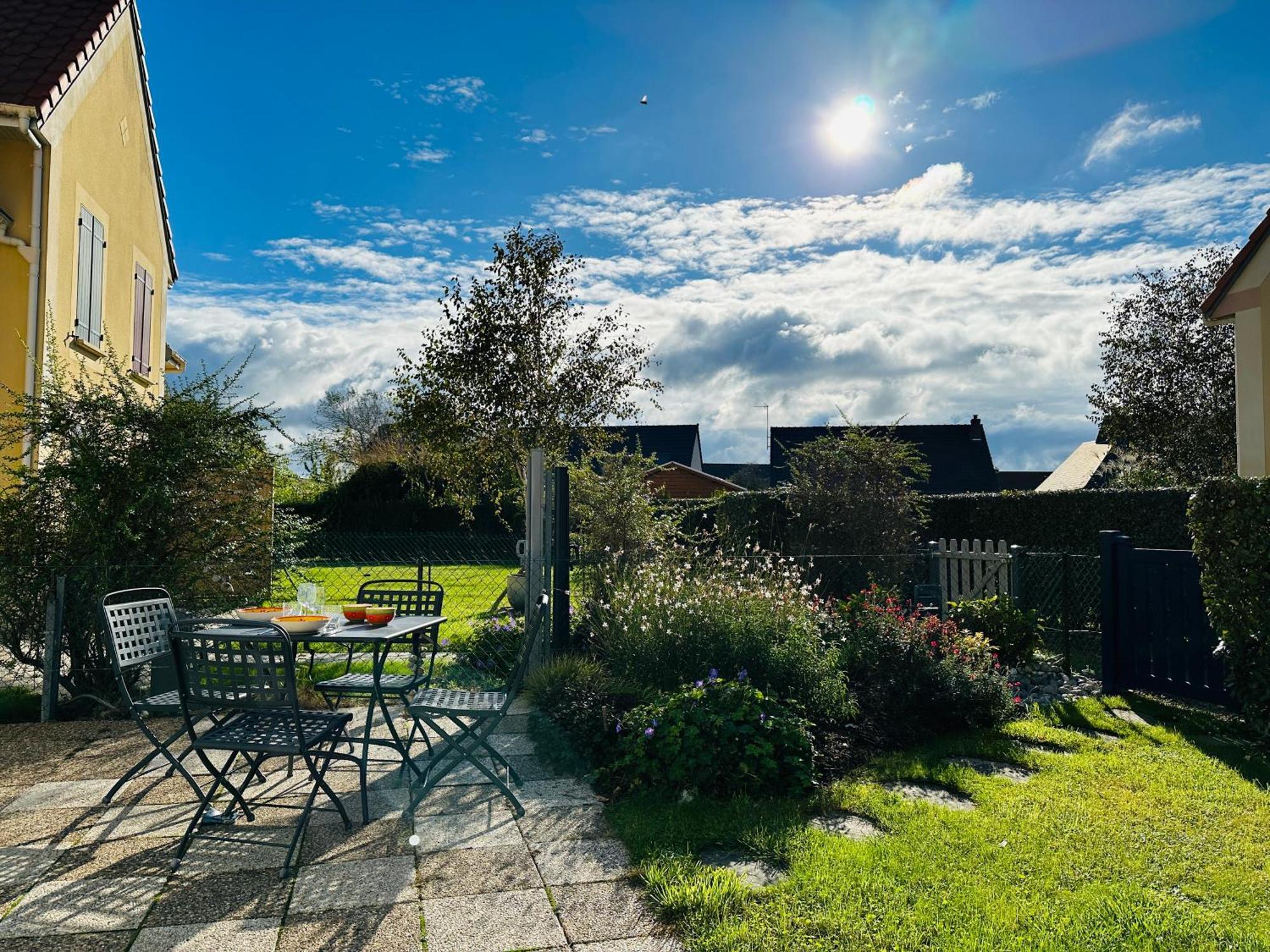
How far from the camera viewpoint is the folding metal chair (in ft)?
14.5

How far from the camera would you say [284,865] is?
3711 mm

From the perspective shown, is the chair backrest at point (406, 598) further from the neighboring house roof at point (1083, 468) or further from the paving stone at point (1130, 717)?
the neighboring house roof at point (1083, 468)

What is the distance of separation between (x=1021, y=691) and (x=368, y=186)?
8.31 metres

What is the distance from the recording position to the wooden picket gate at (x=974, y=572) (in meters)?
9.97

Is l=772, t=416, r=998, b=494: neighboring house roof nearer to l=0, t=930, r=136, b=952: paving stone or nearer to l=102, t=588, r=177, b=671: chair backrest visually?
l=102, t=588, r=177, b=671: chair backrest

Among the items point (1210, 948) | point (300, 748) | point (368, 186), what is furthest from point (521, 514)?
point (1210, 948)

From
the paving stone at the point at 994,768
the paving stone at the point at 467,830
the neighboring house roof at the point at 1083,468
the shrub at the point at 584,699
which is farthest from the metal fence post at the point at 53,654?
the neighboring house roof at the point at 1083,468

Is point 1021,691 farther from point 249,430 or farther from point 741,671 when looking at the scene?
point 249,430

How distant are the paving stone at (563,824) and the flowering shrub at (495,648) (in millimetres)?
3433

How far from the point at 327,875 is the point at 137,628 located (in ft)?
6.86

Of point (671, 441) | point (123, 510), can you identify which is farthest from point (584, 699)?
point (671, 441)

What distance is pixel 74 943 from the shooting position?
307 centimetres

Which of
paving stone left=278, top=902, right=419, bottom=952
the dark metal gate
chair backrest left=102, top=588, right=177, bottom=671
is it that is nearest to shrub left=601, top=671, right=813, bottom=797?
paving stone left=278, top=902, right=419, bottom=952

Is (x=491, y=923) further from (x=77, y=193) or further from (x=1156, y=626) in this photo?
(x=77, y=193)
